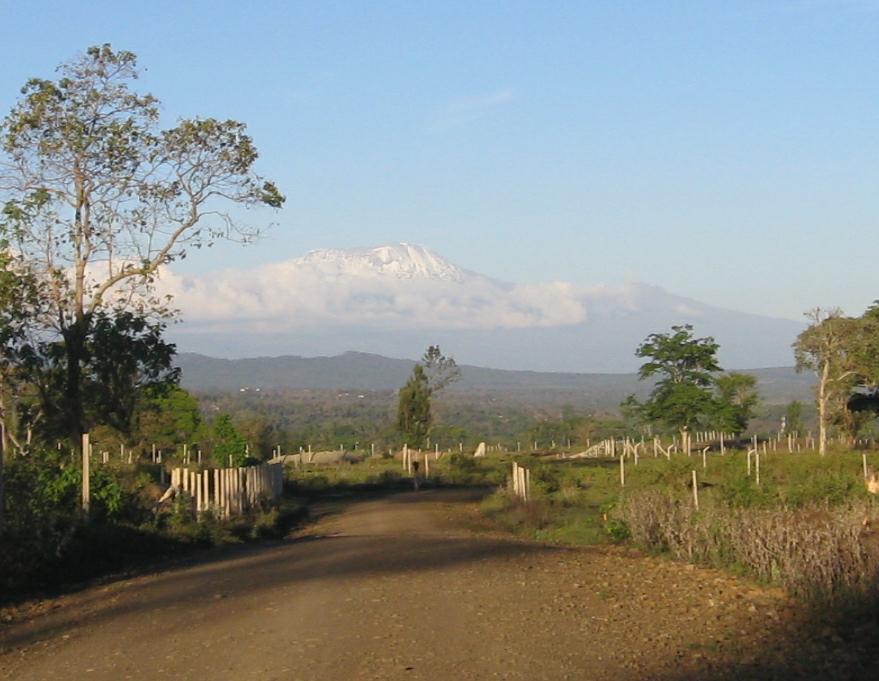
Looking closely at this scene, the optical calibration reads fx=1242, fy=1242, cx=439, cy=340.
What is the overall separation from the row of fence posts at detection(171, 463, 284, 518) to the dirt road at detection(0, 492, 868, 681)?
9.86 m

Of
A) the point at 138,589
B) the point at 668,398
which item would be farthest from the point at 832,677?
the point at 668,398

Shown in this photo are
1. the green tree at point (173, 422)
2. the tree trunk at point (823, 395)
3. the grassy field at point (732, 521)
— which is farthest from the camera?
the tree trunk at point (823, 395)

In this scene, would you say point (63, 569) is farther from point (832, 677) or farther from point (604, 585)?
point (832, 677)

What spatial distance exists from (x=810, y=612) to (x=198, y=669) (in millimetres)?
5855

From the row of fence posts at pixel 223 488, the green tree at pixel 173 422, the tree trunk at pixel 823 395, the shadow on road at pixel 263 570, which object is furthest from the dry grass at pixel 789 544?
the tree trunk at pixel 823 395

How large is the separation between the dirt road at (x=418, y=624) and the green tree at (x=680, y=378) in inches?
1888

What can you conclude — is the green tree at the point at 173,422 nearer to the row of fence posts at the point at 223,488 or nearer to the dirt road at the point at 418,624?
the row of fence posts at the point at 223,488

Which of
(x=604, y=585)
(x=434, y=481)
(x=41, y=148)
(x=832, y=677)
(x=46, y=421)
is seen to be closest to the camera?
(x=832, y=677)

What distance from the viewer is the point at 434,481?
5462 centimetres

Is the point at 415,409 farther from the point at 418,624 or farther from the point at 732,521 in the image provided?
the point at 418,624

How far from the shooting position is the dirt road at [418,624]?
997 cm

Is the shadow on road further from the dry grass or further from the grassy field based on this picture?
the dry grass

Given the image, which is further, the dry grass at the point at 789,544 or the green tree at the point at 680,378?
the green tree at the point at 680,378

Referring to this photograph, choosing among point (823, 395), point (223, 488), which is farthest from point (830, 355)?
point (223, 488)
